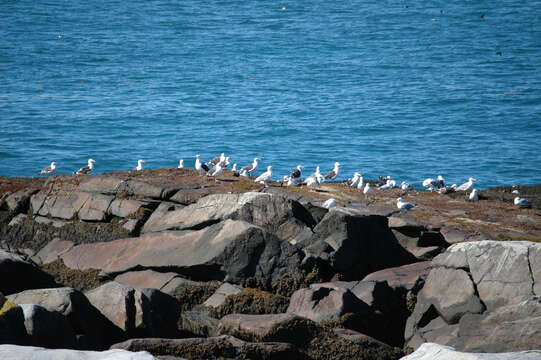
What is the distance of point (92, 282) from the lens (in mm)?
19453

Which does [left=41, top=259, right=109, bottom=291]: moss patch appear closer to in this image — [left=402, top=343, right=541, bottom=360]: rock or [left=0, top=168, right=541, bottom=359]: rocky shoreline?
[left=0, top=168, right=541, bottom=359]: rocky shoreline

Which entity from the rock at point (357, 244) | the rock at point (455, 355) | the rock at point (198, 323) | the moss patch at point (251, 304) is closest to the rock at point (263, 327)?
the rock at point (198, 323)

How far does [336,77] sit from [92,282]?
184ft

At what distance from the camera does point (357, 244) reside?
62.3 feet

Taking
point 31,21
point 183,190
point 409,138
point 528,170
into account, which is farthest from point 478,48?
point 183,190

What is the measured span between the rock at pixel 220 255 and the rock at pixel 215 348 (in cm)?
405

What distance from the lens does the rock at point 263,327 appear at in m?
14.3

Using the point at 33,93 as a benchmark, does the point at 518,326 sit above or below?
above

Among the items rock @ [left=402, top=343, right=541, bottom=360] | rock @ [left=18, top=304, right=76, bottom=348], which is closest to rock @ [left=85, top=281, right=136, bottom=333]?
rock @ [left=18, top=304, right=76, bottom=348]

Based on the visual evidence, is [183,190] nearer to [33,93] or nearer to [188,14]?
[33,93]

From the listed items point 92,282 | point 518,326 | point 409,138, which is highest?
point 518,326

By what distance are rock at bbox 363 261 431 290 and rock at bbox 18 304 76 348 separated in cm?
844

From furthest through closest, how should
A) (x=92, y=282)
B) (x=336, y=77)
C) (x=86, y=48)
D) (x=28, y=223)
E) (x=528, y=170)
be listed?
(x=86, y=48)
(x=336, y=77)
(x=528, y=170)
(x=28, y=223)
(x=92, y=282)

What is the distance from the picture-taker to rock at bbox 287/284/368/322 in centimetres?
1577
